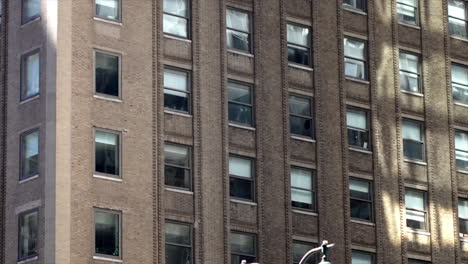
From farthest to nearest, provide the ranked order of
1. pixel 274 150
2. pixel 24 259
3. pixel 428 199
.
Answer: pixel 428 199
pixel 274 150
pixel 24 259

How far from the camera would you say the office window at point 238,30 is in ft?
232

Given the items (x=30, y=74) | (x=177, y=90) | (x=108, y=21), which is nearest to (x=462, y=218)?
(x=177, y=90)

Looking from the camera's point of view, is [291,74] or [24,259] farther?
[291,74]

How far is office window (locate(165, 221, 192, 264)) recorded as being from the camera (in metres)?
66.4

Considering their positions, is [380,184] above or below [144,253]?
above

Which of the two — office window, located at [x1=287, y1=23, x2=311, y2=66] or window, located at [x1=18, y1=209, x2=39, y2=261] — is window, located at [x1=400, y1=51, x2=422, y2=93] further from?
window, located at [x1=18, y1=209, x2=39, y2=261]

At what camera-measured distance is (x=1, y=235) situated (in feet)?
215

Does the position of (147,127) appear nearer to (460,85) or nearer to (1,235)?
(1,235)

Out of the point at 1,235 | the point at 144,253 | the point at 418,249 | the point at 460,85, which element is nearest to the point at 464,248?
the point at 418,249

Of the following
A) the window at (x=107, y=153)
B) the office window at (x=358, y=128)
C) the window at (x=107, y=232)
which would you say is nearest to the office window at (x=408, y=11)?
the office window at (x=358, y=128)

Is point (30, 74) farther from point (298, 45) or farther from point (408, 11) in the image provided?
point (408, 11)

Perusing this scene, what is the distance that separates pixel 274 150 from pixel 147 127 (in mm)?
7023

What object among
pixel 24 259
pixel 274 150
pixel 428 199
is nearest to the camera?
pixel 24 259

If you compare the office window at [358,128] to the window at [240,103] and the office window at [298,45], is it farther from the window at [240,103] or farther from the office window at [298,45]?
the window at [240,103]
